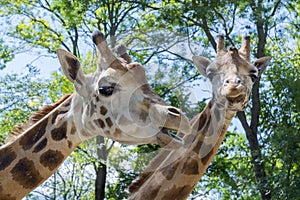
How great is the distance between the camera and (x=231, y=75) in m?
5.52

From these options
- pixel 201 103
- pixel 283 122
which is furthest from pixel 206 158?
pixel 283 122

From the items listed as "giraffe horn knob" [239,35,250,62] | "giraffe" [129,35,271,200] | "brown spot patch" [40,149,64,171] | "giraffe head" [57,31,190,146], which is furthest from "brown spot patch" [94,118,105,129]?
"giraffe horn knob" [239,35,250,62]

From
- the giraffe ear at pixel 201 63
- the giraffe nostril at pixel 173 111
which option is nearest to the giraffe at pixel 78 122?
the giraffe nostril at pixel 173 111

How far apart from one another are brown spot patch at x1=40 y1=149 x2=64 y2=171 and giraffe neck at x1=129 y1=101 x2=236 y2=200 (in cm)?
103

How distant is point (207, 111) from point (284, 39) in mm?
7071

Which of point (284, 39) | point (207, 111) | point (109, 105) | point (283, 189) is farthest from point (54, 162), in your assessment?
point (284, 39)

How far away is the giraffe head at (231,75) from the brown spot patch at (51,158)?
1.62 metres

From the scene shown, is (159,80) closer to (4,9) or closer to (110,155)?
(110,155)

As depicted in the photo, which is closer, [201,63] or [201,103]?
[201,63]

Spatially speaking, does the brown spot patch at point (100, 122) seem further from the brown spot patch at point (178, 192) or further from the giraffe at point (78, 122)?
the brown spot patch at point (178, 192)

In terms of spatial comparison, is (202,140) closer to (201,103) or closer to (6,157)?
(6,157)

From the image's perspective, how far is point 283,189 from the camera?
9430mm

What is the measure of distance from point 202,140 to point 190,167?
25 centimetres

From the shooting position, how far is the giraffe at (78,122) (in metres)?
4.08
